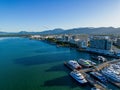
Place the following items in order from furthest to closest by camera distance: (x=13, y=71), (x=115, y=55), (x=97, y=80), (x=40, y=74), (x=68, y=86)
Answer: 1. (x=115, y=55)
2. (x=13, y=71)
3. (x=40, y=74)
4. (x=97, y=80)
5. (x=68, y=86)

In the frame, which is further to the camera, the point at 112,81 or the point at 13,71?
the point at 13,71

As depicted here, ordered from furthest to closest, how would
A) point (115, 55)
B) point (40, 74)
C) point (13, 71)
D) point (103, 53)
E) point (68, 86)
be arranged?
point (103, 53) < point (115, 55) < point (13, 71) < point (40, 74) < point (68, 86)

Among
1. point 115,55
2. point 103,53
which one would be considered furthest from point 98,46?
point 115,55

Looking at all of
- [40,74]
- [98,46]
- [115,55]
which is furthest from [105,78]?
[98,46]

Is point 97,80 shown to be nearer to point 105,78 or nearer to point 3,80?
point 105,78

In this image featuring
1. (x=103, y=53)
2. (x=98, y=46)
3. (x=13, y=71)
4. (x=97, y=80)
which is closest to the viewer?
(x=97, y=80)

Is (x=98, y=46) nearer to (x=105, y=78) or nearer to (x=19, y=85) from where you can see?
(x=105, y=78)

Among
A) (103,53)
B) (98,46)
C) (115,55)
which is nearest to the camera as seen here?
(115,55)

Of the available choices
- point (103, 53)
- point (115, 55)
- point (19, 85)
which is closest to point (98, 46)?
point (103, 53)

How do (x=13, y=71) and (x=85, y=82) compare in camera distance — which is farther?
(x=13, y=71)
